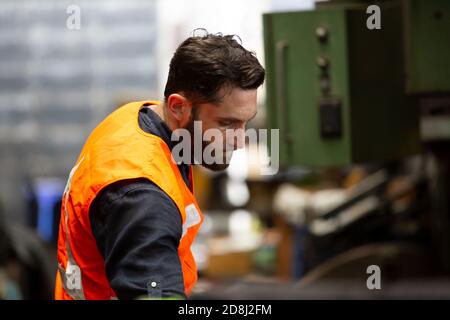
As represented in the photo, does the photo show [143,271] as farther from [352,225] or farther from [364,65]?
[352,225]

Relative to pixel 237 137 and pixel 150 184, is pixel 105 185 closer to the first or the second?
pixel 150 184

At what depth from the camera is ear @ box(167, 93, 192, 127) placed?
207 cm

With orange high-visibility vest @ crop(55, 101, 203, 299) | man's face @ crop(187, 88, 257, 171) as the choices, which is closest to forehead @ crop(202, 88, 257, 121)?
man's face @ crop(187, 88, 257, 171)

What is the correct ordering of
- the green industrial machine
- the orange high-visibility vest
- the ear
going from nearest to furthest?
the orange high-visibility vest → the ear → the green industrial machine

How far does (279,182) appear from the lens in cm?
1035

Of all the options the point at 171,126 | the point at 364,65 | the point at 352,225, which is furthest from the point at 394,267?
the point at 171,126

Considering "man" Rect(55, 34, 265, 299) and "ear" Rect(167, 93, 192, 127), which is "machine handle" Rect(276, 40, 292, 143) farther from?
"ear" Rect(167, 93, 192, 127)

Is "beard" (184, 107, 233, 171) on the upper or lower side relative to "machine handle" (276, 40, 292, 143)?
lower

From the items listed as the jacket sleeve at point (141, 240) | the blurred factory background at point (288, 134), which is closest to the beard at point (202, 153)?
the jacket sleeve at point (141, 240)

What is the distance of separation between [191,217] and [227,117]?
0.25 m

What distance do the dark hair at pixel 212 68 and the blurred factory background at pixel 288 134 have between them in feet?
1.03

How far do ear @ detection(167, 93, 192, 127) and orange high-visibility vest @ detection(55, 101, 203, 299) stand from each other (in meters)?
0.07

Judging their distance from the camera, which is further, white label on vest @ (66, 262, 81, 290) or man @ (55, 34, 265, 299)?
white label on vest @ (66, 262, 81, 290)

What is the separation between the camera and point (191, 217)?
2.11m
